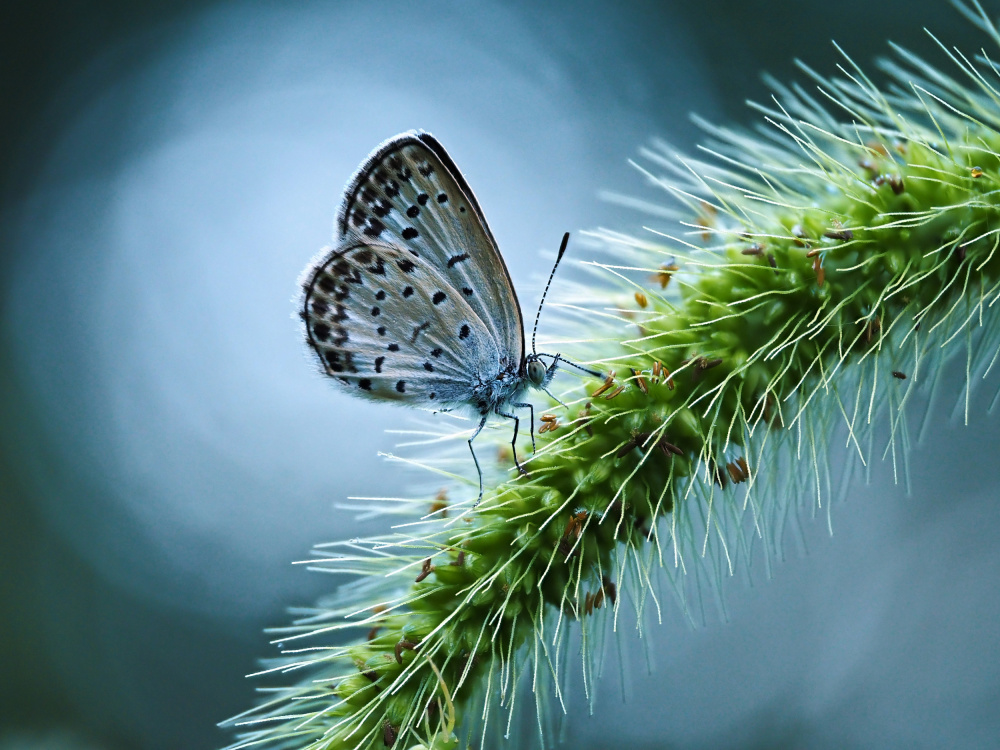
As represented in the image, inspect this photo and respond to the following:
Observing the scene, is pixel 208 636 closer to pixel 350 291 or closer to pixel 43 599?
pixel 43 599

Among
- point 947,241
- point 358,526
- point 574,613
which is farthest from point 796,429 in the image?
point 358,526

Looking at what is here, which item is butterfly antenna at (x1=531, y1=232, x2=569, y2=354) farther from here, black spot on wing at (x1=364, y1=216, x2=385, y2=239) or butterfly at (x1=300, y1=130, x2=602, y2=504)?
black spot on wing at (x1=364, y1=216, x2=385, y2=239)

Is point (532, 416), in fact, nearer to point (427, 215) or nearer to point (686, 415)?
point (686, 415)

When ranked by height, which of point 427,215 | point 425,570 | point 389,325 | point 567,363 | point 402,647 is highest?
point 427,215

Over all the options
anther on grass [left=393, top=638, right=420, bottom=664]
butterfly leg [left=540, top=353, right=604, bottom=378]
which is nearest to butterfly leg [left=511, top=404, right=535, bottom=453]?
butterfly leg [left=540, top=353, right=604, bottom=378]

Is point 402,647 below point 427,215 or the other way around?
below

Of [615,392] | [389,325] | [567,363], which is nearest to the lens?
[615,392]

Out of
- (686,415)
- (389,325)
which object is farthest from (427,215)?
(686,415)
